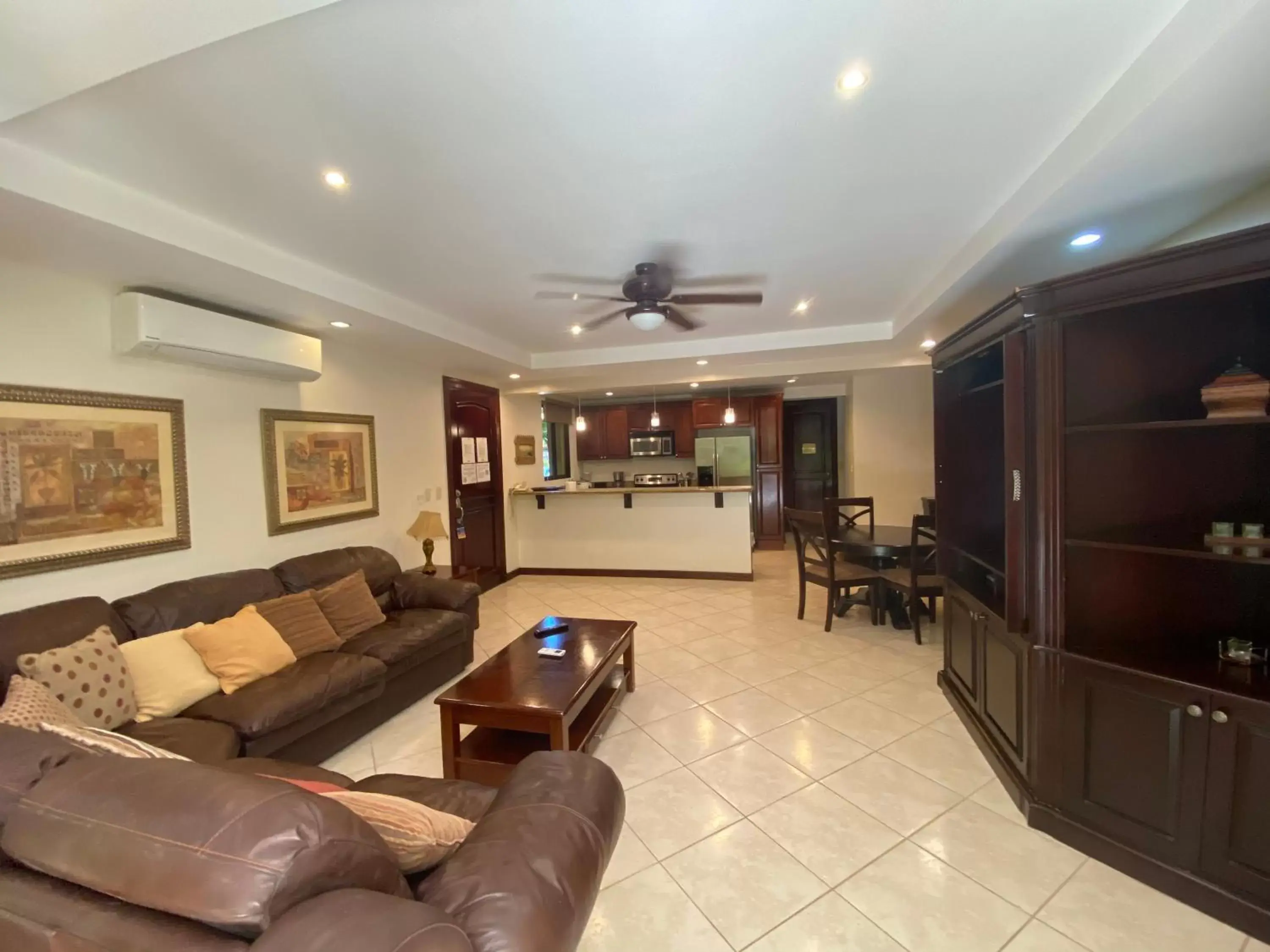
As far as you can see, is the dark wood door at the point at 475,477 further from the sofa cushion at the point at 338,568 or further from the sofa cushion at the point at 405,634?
the sofa cushion at the point at 405,634

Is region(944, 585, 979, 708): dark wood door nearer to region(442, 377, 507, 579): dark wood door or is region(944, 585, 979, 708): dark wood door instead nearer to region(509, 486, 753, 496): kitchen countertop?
region(509, 486, 753, 496): kitchen countertop

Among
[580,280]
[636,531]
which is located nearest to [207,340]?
[580,280]

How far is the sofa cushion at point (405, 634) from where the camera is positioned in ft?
9.06

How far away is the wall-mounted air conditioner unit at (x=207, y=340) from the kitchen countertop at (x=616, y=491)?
2.99 m

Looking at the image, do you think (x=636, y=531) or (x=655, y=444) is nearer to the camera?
(x=636, y=531)

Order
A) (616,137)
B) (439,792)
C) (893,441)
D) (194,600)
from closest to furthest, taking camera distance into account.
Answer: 1. (439,792)
2. (616,137)
3. (194,600)
4. (893,441)

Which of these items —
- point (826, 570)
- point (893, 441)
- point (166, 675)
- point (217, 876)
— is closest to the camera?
point (217, 876)

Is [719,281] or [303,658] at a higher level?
[719,281]

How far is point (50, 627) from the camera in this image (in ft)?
6.72

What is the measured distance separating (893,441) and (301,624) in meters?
6.24

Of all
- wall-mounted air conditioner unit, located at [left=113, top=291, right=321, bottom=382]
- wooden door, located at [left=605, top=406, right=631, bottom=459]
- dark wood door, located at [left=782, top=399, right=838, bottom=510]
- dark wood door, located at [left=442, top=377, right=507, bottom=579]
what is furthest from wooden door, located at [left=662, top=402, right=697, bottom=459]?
wall-mounted air conditioner unit, located at [left=113, top=291, right=321, bottom=382]

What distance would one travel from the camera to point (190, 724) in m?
2.03

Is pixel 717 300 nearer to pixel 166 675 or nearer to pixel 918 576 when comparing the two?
pixel 918 576

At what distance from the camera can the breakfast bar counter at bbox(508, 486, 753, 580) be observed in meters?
5.52
